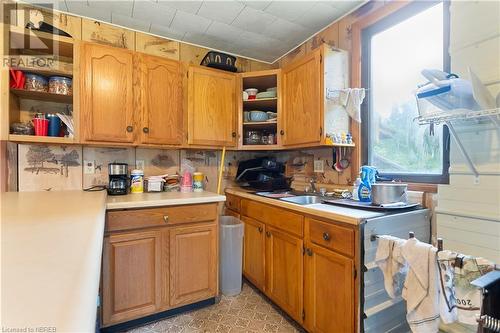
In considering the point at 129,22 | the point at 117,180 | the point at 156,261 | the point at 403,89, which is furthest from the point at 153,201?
the point at 403,89

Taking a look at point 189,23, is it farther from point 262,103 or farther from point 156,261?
point 156,261

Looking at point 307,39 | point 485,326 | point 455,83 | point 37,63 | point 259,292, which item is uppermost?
point 307,39

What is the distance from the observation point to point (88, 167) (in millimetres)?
2104

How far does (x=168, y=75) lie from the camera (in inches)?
84.1

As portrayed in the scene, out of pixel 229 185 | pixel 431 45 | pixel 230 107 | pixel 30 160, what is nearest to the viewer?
pixel 431 45

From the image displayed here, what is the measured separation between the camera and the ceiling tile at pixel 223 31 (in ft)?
7.29

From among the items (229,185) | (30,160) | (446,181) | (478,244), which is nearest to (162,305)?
→ (229,185)

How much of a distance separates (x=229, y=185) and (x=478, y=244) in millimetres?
2074

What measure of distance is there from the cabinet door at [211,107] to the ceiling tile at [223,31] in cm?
37

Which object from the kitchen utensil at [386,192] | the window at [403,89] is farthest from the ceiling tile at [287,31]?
the kitchen utensil at [386,192]

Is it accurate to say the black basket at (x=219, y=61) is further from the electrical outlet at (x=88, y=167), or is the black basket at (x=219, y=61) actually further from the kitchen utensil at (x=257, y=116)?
the electrical outlet at (x=88, y=167)

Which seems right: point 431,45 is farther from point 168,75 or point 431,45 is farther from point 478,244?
point 168,75

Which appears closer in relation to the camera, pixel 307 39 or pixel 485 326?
pixel 485 326

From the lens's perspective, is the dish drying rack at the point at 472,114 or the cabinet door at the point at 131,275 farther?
the cabinet door at the point at 131,275
